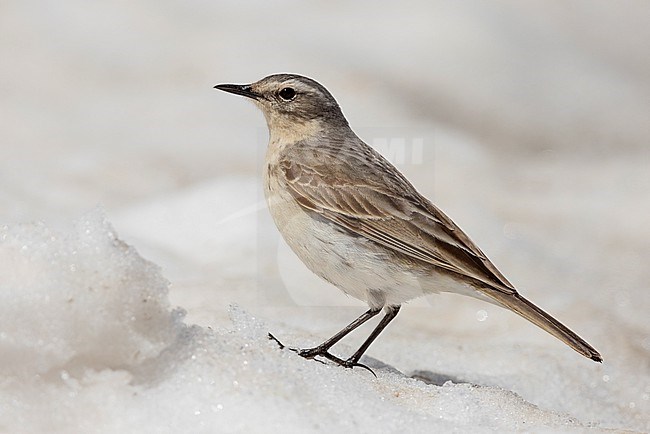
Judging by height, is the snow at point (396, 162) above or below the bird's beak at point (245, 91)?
below

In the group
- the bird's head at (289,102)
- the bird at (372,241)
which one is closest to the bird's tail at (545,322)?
the bird at (372,241)

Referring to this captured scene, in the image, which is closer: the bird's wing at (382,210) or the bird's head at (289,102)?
the bird's wing at (382,210)

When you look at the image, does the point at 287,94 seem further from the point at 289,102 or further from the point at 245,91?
the point at 245,91

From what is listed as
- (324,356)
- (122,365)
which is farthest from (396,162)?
(122,365)

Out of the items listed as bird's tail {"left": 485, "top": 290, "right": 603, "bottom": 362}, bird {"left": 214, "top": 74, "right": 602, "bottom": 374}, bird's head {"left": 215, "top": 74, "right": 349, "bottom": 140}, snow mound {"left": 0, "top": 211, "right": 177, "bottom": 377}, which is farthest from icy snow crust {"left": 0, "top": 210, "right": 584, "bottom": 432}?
bird's head {"left": 215, "top": 74, "right": 349, "bottom": 140}

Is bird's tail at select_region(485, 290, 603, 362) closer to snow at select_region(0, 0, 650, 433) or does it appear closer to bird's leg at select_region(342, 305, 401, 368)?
snow at select_region(0, 0, 650, 433)

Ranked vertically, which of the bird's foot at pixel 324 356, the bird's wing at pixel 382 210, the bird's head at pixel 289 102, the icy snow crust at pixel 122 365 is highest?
the bird's head at pixel 289 102

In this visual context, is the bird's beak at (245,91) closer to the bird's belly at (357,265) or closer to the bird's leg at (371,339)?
the bird's belly at (357,265)
